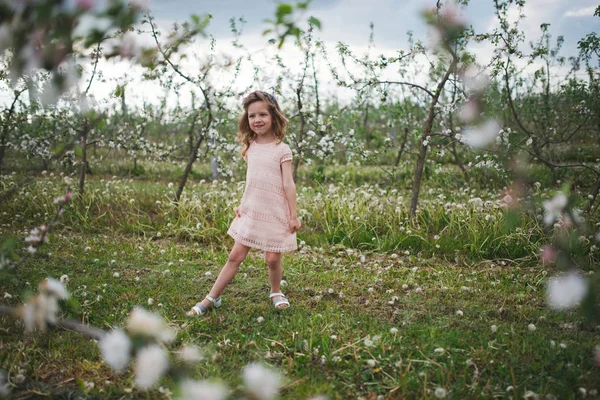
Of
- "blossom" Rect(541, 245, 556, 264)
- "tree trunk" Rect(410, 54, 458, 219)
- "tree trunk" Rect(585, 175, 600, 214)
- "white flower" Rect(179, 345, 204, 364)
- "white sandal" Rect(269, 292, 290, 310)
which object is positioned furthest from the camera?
"tree trunk" Rect(410, 54, 458, 219)

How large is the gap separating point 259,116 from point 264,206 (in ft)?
2.03

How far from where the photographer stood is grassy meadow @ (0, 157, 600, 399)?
222cm

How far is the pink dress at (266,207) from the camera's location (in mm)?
2945

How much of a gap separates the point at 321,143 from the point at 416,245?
1848 millimetres

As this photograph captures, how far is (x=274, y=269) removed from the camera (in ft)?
10.1

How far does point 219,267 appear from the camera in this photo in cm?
401

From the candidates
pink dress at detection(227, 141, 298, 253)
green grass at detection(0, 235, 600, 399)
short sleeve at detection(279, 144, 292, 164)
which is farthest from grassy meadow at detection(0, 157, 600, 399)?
short sleeve at detection(279, 144, 292, 164)

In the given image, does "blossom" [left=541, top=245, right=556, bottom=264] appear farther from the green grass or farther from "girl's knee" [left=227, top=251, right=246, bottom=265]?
"girl's knee" [left=227, top=251, right=246, bottom=265]

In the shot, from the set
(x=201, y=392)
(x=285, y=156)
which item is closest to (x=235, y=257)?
(x=285, y=156)

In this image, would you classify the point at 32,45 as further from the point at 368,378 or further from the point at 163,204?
the point at 163,204

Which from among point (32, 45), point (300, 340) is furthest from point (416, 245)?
point (32, 45)

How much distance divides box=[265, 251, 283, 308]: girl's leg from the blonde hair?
0.79 m

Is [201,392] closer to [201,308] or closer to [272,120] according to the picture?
[201,308]

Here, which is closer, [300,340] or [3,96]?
[300,340]
